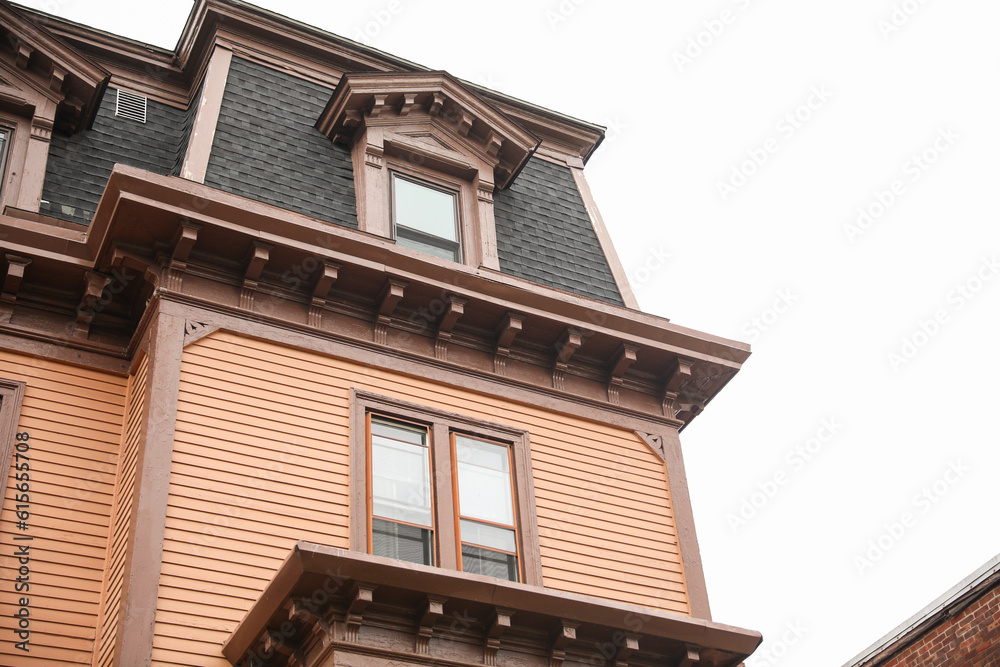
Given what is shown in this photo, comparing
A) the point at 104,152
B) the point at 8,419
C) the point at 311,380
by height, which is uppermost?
the point at 104,152

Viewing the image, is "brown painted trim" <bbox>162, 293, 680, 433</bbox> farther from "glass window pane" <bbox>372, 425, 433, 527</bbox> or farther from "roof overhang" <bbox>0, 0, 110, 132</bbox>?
"roof overhang" <bbox>0, 0, 110, 132</bbox>

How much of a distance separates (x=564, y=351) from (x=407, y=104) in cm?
431

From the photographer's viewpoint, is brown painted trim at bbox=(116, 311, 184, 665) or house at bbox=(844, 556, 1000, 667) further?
house at bbox=(844, 556, 1000, 667)

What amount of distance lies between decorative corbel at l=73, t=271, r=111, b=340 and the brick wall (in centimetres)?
1220

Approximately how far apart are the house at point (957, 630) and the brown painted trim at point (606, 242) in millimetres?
6053

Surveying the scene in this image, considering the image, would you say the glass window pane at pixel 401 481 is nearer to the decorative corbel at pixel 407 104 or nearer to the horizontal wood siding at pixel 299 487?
the horizontal wood siding at pixel 299 487

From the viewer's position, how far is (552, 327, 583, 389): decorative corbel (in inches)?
538

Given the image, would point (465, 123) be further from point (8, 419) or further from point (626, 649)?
point (626, 649)

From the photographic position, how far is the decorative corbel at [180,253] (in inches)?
467

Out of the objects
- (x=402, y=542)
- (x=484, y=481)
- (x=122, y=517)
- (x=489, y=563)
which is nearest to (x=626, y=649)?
(x=489, y=563)

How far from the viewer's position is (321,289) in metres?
12.6

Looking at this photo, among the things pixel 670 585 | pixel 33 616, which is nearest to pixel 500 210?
pixel 670 585

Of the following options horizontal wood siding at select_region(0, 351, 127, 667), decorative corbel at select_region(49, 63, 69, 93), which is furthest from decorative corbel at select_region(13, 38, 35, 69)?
horizontal wood siding at select_region(0, 351, 127, 667)

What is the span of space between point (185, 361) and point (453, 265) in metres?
3.41
